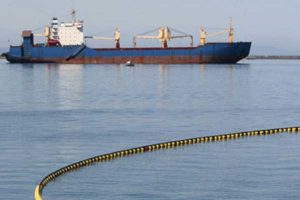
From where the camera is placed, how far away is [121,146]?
52156mm

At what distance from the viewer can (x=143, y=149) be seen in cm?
5028

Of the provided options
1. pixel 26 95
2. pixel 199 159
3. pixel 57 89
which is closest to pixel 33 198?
pixel 199 159

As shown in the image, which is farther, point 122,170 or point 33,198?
point 122,170

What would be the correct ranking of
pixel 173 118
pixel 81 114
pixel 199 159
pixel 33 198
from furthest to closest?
pixel 81 114
pixel 173 118
pixel 199 159
pixel 33 198

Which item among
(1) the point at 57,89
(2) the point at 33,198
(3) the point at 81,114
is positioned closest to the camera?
(2) the point at 33,198

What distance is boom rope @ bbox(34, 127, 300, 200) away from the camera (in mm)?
39006

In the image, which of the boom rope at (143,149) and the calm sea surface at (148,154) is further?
the boom rope at (143,149)

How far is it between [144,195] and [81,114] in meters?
43.0

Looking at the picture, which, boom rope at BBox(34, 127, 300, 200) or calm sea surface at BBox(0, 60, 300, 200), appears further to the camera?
boom rope at BBox(34, 127, 300, 200)

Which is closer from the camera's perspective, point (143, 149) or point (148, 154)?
point (148, 154)

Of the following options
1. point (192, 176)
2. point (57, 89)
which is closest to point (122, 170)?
point (192, 176)

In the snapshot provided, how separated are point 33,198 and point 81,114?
1716 inches

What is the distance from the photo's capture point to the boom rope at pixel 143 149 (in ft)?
128

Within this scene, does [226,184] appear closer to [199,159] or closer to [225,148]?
[199,159]
